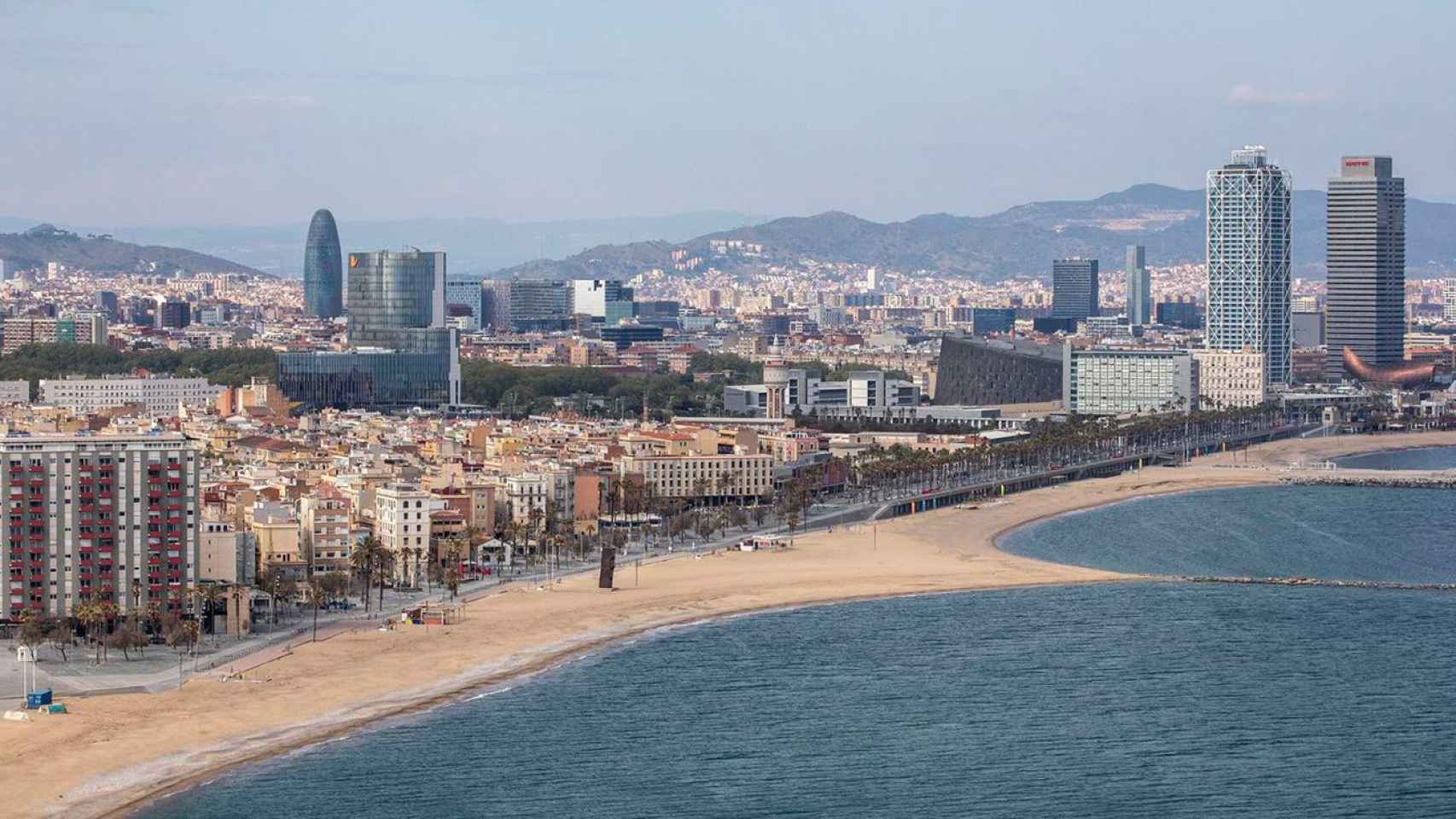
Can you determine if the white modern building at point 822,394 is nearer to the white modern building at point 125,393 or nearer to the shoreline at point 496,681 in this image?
the white modern building at point 125,393

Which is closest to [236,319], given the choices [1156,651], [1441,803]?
[1156,651]

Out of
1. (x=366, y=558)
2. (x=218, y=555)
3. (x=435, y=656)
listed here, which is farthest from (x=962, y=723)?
(x=366, y=558)

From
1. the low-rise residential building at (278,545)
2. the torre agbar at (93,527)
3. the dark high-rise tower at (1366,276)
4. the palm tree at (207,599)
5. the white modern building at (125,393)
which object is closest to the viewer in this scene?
the torre agbar at (93,527)

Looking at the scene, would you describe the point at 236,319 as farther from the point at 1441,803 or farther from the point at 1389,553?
the point at 1441,803

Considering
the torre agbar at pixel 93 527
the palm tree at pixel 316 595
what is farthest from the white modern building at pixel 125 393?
the torre agbar at pixel 93 527

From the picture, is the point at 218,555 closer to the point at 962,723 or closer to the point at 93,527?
the point at 93,527

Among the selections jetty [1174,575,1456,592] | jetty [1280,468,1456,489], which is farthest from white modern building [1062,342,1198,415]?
jetty [1174,575,1456,592]

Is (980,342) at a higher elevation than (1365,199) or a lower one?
lower
